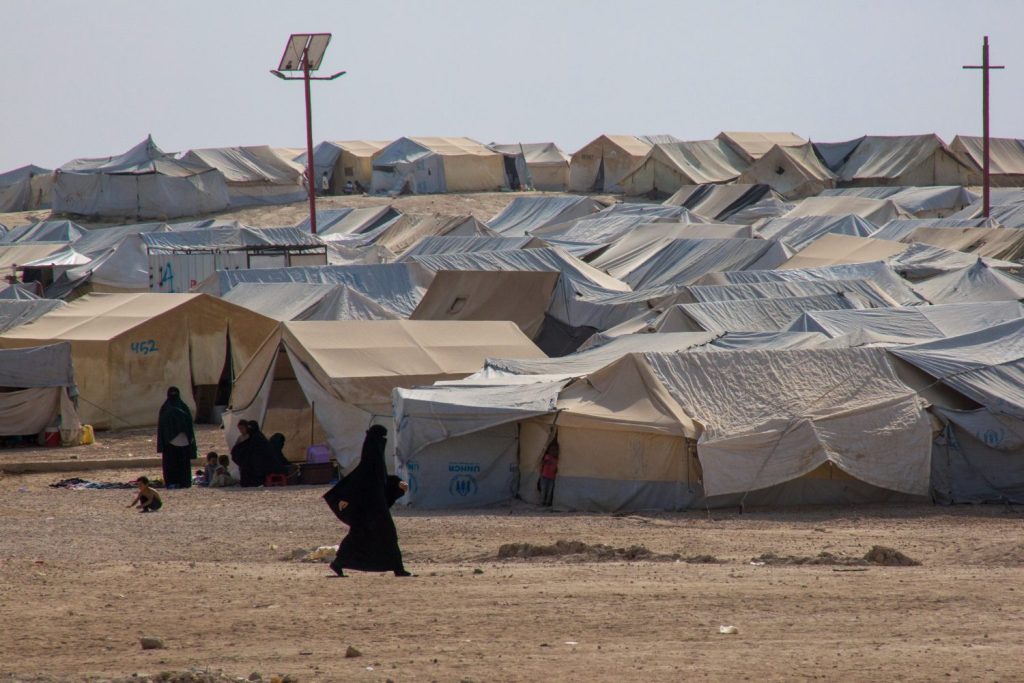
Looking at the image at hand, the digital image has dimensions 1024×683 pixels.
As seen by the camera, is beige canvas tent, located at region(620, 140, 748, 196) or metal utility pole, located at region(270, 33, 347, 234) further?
beige canvas tent, located at region(620, 140, 748, 196)

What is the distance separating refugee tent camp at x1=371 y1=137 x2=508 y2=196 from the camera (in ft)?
192

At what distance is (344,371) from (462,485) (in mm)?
2879

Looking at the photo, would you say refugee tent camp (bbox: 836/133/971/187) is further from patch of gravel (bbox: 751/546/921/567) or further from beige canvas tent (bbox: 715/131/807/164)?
patch of gravel (bbox: 751/546/921/567)

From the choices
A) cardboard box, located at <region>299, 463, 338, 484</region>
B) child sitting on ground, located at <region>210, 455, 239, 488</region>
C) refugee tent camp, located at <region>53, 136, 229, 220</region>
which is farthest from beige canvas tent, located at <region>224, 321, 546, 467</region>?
refugee tent camp, located at <region>53, 136, 229, 220</region>

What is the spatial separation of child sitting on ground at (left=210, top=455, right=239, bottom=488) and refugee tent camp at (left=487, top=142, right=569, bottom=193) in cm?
4413

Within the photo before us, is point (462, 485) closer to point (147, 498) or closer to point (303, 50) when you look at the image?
point (147, 498)

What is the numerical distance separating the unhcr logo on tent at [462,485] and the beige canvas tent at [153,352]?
877cm

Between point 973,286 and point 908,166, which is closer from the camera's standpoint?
point 973,286

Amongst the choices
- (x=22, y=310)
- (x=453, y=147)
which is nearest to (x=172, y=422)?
(x=22, y=310)

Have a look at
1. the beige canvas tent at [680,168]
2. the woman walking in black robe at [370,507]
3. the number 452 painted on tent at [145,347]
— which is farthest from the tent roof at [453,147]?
the woman walking in black robe at [370,507]

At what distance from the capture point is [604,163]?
195 ft

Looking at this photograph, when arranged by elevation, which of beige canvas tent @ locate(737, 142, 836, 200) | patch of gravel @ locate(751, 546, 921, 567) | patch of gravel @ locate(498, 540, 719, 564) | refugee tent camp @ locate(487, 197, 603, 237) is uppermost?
beige canvas tent @ locate(737, 142, 836, 200)

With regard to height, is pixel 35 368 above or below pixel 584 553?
above

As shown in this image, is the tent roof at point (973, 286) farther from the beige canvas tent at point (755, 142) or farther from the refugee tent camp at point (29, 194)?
the refugee tent camp at point (29, 194)
